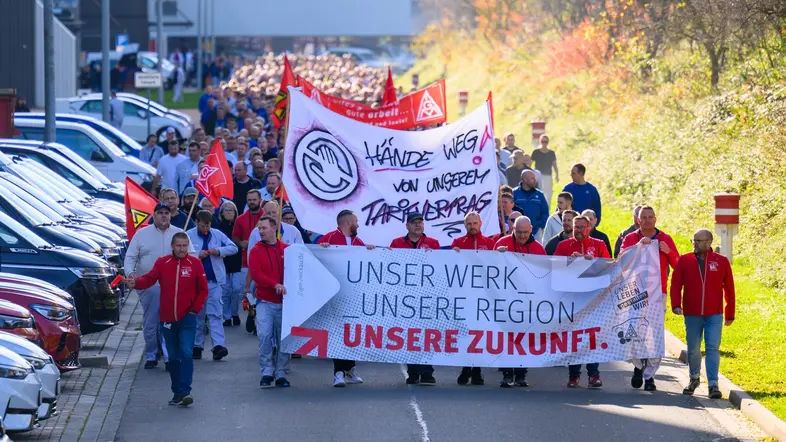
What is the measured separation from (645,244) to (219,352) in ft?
15.3

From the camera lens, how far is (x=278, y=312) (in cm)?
1324

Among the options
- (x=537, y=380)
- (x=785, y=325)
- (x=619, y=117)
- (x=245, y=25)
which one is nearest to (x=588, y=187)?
(x=785, y=325)

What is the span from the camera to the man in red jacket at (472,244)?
1358 cm

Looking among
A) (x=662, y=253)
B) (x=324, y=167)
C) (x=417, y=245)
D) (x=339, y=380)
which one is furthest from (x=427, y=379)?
(x=324, y=167)

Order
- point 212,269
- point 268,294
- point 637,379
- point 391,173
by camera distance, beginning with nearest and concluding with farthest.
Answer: point 268,294 → point 637,379 → point 212,269 → point 391,173

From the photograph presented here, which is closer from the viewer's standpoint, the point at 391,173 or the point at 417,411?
the point at 417,411

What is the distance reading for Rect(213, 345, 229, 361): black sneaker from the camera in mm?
14797

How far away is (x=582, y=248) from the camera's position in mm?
13750

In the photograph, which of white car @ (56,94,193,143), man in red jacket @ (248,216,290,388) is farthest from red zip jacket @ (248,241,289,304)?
white car @ (56,94,193,143)

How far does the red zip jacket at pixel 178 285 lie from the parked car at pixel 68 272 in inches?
85.3

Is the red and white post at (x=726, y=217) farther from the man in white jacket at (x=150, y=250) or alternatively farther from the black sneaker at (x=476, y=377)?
the man in white jacket at (x=150, y=250)

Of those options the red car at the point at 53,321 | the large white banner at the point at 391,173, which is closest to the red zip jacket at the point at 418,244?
the large white banner at the point at 391,173

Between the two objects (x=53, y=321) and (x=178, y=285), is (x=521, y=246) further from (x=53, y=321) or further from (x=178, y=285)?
(x=53, y=321)

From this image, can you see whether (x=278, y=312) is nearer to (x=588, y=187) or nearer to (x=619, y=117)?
(x=588, y=187)
